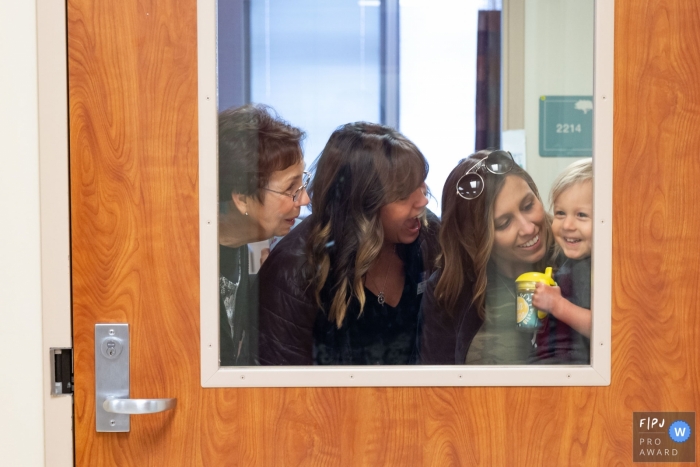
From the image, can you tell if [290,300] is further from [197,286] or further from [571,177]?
[571,177]

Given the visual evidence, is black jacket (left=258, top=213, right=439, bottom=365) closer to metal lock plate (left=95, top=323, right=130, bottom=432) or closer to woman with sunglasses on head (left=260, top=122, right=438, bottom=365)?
woman with sunglasses on head (left=260, top=122, right=438, bottom=365)

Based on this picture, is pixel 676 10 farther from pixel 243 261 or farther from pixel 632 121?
pixel 243 261

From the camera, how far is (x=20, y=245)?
113 centimetres

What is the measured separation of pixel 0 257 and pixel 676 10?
1.32 metres

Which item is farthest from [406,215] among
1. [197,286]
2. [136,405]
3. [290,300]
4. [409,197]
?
[136,405]

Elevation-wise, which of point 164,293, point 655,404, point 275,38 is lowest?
point 655,404

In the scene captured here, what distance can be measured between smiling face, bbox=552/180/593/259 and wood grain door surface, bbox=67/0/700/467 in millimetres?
51

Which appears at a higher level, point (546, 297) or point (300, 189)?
point (300, 189)

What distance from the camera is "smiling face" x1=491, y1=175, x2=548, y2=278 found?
45.4 inches

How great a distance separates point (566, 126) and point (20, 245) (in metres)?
1.03

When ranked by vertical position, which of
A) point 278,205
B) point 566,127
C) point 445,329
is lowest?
point 445,329

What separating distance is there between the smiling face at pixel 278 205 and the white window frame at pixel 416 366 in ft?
0.27

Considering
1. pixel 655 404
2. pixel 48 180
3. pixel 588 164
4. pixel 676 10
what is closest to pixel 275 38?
pixel 48 180

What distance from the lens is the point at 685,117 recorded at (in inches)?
45.6
